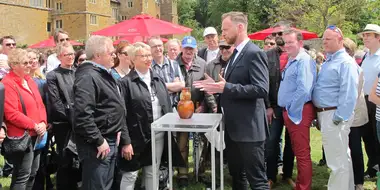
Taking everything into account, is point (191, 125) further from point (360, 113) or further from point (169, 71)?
point (360, 113)

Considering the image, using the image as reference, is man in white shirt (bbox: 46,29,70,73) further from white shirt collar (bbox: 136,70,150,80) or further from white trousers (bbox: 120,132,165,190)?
white trousers (bbox: 120,132,165,190)

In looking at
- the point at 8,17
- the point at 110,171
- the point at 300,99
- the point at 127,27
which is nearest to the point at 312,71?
the point at 300,99

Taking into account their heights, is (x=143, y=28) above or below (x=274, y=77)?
above

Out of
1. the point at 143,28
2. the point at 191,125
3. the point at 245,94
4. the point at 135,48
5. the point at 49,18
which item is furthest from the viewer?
the point at 49,18

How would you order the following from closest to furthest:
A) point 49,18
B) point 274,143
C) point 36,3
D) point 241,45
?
point 241,45, point 274,143, point 36,3, point 49,18

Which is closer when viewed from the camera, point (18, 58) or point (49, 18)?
point (18, 58)

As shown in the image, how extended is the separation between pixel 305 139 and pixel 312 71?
871 mm

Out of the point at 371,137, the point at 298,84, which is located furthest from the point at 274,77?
the point at 371,137

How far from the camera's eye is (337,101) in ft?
14.9

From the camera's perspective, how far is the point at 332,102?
180 inches

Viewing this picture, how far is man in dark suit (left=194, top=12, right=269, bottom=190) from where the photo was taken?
Result: 372 centimetres

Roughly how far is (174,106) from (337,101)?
2.28 m

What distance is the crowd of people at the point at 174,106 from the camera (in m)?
3.83

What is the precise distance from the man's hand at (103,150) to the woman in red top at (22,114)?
3.50ft
